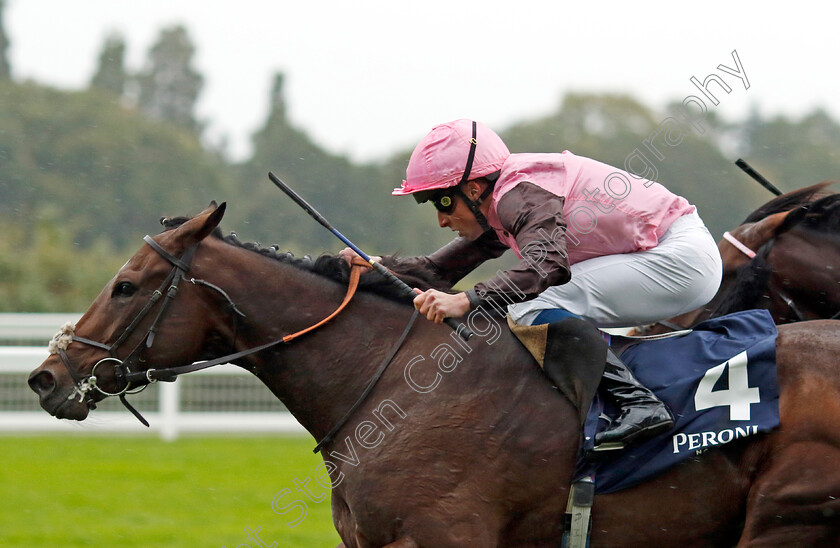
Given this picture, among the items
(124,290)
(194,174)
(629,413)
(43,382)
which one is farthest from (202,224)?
(194,174)

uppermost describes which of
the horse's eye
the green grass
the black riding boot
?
the horse's eye

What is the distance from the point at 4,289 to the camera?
15.7 metres

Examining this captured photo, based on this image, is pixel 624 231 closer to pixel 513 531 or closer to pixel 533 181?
pixel 533 181

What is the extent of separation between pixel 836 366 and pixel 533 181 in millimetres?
1223

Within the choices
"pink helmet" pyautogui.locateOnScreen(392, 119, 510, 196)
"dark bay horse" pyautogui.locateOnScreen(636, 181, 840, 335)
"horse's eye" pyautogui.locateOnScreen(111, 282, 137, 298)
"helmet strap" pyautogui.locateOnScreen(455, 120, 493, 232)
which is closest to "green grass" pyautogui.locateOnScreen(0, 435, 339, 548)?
"horse's eye" pyautogui.locateOnScreen(111, 282, 137, 298)

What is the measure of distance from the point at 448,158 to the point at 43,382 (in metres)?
1.66

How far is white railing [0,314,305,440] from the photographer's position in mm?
10125

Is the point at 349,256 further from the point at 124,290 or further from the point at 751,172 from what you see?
the point at 751,172

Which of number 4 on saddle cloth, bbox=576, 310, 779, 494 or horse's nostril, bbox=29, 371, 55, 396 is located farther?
horse's nostril, bbox=29, 371, 55, 396

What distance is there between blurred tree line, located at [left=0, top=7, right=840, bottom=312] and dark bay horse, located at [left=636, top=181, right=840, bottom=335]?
12329 millimetres

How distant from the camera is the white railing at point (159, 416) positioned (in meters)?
10.1

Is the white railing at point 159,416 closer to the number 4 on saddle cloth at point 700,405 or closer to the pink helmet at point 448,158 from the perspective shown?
the pink helmet at point 448,158

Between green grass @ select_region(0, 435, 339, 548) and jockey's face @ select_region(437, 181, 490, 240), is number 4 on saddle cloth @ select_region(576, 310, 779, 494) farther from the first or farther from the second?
green grass @ select_region(0, 435, 339, 548)

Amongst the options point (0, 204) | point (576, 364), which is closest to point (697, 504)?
point (576, 364)
